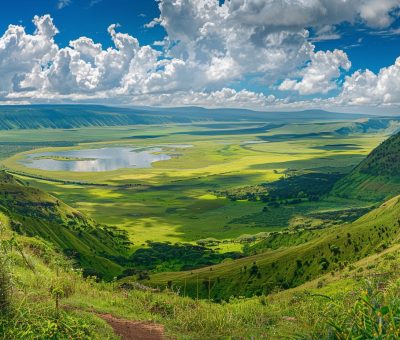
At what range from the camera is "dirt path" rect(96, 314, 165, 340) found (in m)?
20.9

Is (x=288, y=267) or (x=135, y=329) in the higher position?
(x=135, y=329)

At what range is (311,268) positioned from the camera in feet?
335

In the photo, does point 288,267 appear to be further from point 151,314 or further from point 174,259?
point 174,259

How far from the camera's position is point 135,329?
22125mm

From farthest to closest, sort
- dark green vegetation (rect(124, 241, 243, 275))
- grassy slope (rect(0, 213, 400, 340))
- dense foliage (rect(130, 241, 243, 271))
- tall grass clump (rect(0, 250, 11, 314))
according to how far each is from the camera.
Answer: dense foliage (rect(130, 241, 243, 271)) → dark green vegetation (rect(124, 241, 243, 275)) → tall grass clump (rect(0, 250, 11, 314)) → grassy slope (rect(0, 213, 400, 340))

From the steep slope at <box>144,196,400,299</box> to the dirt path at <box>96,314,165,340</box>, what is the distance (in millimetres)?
76729

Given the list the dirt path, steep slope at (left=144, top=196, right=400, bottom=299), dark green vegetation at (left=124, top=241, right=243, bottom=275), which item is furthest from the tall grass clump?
dark green vegetation at (left=124, top=241, right=243, bottom=275)

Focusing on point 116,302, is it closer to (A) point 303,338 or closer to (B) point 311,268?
(A) point 303,338

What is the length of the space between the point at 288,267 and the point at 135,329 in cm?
8978

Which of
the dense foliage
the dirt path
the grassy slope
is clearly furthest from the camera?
the dense foliage

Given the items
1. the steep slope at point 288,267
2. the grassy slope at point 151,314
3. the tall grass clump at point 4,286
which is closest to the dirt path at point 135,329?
the grassy slope at point 151,314

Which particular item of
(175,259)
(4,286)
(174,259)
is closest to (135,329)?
(4,286)

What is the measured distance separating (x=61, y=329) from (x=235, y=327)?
9.51m

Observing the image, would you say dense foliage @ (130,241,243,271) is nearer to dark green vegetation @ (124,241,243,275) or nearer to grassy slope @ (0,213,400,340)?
dark green vegetation @ (124,241,243,275)
